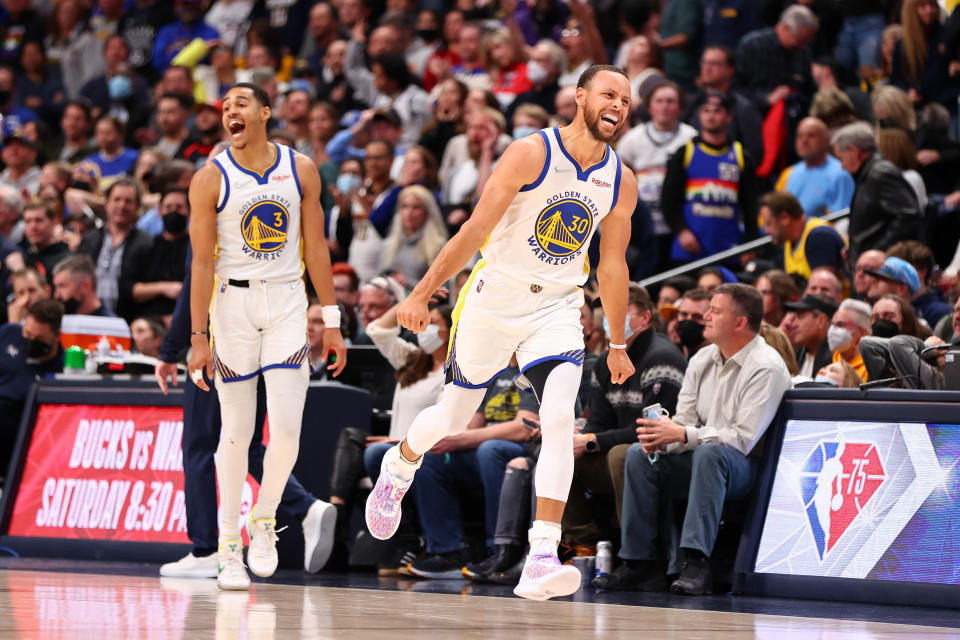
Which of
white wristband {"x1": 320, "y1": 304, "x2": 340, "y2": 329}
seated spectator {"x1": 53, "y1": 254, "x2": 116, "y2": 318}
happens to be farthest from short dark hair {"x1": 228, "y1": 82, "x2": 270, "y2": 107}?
seated spectator {"x1": 53, "y1": 254, "x2": 116, "y2": 318}

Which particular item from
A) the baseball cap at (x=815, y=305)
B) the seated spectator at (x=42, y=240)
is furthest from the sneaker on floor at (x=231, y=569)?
the seated spectator at (x=42, y=240)

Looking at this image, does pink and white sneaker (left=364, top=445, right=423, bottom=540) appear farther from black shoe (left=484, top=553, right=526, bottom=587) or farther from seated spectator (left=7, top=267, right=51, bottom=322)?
seated spectator (left=7, top=267, right=51, bottom=322)

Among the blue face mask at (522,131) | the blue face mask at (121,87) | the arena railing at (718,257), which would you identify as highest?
the blue face mask at (121,87)

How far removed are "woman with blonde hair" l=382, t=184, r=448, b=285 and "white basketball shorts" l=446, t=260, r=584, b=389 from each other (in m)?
5.42

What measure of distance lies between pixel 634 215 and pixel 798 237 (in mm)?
1373

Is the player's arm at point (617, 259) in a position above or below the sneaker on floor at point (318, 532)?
above

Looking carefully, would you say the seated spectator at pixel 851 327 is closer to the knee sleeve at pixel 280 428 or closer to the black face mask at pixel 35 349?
the knee sleeve at pixel 280 428

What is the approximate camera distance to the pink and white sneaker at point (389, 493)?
655cm

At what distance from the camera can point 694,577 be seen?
746 centimetres

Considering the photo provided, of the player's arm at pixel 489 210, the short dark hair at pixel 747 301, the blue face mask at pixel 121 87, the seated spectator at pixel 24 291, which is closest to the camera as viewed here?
the player's arm at pixel 489 210

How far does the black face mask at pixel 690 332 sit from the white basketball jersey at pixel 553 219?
287cm

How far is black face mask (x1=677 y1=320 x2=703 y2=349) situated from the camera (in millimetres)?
8938

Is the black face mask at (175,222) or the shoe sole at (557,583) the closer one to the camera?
the shoe sole at (557,583)

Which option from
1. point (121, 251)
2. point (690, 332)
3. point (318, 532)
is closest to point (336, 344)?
point (318, 532)
